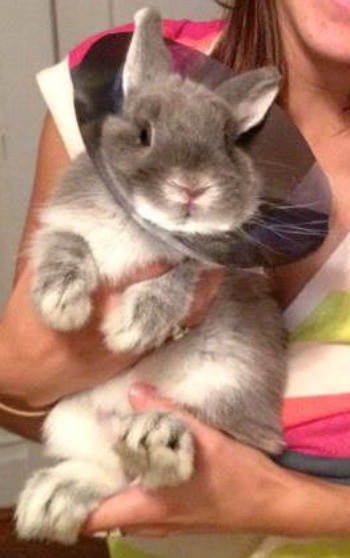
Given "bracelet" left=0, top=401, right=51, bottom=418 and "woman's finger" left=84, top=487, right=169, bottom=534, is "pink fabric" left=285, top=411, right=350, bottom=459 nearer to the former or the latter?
"woman's finger" left=84, top=487, right=169, bottom=534

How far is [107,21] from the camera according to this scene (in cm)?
180

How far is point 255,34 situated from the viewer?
1206mm

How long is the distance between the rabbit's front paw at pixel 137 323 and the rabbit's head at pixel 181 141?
0.29 ft

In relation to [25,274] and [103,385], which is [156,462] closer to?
[103,385]

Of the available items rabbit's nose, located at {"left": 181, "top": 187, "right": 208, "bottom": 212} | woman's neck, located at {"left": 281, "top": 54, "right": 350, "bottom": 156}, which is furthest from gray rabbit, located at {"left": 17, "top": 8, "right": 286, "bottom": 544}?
woman's neck, located at {"left": 281, "top": 54, "right": 350, "bottom": 156}

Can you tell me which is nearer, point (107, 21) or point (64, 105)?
point (64, 105)

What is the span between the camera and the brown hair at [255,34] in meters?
1.18

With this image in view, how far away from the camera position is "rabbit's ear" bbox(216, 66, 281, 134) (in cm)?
93

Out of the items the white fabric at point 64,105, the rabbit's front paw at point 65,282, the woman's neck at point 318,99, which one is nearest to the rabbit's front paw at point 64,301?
the rabbit's front paw at point 65,282

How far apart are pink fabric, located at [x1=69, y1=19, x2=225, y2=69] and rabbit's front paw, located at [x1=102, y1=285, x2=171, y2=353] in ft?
1.03

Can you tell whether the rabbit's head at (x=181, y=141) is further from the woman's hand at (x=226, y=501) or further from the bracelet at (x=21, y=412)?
the bracelet at (x=21, y=412)

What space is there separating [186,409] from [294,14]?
1.45 feet

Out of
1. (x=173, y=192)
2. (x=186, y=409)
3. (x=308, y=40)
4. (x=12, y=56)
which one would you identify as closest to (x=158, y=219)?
(x=173, y=192)

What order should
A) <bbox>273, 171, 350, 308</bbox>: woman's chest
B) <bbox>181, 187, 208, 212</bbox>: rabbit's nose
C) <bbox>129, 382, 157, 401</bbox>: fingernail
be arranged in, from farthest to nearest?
<bbox>273, 171, 350, 308</bbox>: woman's chest, <bbox>129, 382, 157, 401</bbox>: fingernail, <bbox>181, 187, 208, 212</bbox>: rabbit's nose
